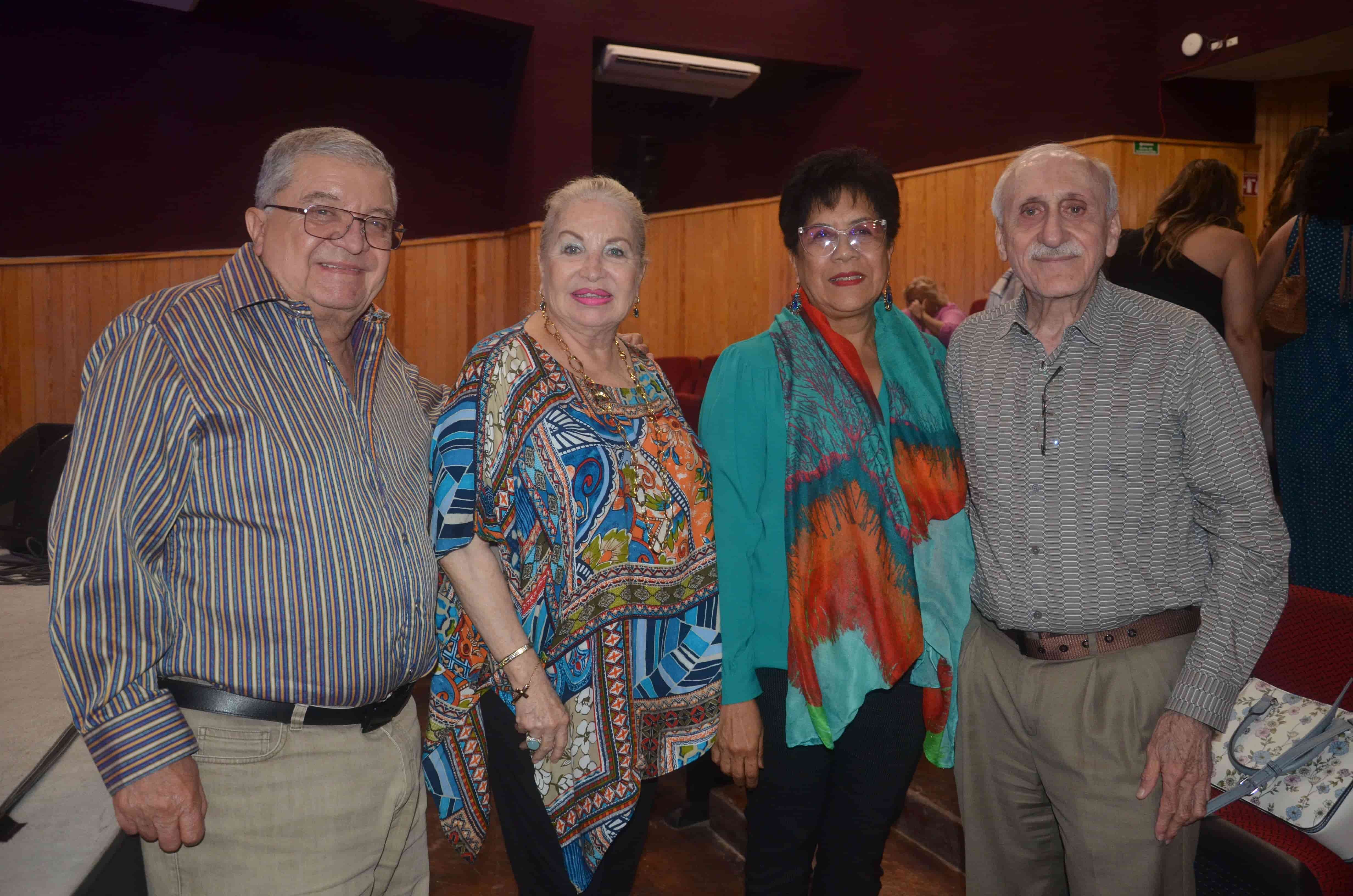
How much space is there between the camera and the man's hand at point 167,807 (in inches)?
44.9

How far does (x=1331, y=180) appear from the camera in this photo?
220 centimetres

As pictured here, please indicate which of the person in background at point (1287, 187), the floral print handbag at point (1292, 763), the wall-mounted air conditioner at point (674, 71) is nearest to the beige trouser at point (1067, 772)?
the floral print handbag at point (1292, 763)

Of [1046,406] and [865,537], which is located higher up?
[1046,406]

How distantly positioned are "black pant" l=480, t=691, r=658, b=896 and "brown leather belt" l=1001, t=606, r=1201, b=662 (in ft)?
2.55

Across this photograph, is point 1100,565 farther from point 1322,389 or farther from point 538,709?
point 1322,389

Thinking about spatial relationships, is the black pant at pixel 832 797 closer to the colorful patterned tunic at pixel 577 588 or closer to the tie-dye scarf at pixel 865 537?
the tie-dye scarf at pixel 865 537

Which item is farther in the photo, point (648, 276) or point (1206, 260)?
point (648, 276)

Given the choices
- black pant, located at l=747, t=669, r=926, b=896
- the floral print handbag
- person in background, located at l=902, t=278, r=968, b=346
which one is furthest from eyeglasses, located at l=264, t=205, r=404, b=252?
person in background, located at l=902, t=278, r=968, b=346

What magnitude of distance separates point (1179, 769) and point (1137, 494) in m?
0.45

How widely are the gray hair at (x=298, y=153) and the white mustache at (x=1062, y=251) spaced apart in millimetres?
1139

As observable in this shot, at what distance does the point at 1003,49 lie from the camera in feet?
23.6

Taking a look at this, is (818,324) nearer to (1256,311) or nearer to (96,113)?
(1256,311)

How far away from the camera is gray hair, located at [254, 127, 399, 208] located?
4.79ft

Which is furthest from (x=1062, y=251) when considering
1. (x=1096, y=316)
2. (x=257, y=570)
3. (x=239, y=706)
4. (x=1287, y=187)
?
(x=1287, y=187)
